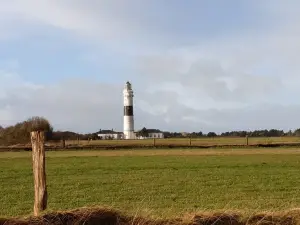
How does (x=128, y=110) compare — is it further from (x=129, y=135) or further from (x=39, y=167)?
(x=39, y=167)

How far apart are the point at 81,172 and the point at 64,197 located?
8.64 m

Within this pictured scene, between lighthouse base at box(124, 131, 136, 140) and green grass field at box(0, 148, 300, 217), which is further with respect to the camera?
lighthouse base at box(124, 131, 136, 140)

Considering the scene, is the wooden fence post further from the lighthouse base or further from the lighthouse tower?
the lighthouse base

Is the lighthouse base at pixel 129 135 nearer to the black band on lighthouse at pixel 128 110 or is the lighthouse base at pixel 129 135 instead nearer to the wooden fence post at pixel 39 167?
the black band on lighthouse at pixel 128 110

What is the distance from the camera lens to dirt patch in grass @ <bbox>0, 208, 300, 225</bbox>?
6867mm

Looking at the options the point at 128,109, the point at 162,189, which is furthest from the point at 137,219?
the point at 128,109

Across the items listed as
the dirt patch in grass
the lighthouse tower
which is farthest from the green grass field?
the lighthouse tower

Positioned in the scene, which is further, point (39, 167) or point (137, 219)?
point (39, 167)

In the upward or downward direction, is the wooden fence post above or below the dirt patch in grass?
above

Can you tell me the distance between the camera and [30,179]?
66.3 feet

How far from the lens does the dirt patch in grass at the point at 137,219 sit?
6867mm

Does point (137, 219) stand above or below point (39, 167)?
below

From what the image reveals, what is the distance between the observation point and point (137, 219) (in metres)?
7.22

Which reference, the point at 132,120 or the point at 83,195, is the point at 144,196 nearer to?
the point at 83,195
